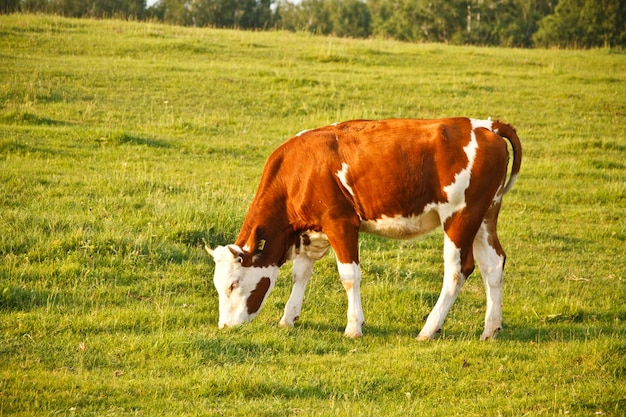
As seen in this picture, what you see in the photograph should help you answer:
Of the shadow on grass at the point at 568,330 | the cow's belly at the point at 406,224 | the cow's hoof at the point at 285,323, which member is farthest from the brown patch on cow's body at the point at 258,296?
the shadow on grass at the point at 568,330

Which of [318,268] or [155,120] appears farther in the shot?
[155,120]

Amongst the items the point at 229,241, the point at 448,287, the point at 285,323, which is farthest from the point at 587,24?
the point at 285,323

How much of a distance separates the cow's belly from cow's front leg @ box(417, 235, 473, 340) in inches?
12.2

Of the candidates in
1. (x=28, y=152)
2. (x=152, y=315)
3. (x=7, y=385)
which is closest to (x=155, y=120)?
(x=28, y=152)

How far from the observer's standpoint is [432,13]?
5712 cm

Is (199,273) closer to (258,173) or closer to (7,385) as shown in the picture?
(7,385)

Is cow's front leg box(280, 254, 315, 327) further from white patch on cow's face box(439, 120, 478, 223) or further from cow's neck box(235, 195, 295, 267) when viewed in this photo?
white patch on cow's face box(439, 120, 478, 223)

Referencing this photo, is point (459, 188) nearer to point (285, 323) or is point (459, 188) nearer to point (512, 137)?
point (512, 137)

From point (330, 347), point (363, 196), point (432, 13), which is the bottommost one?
point (330, 347)

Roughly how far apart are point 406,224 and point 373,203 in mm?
440

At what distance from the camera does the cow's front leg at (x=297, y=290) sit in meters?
9.78

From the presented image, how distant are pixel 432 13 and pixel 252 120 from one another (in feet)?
126

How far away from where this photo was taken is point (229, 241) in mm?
12273

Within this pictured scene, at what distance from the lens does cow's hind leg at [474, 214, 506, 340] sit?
957 centimetres
